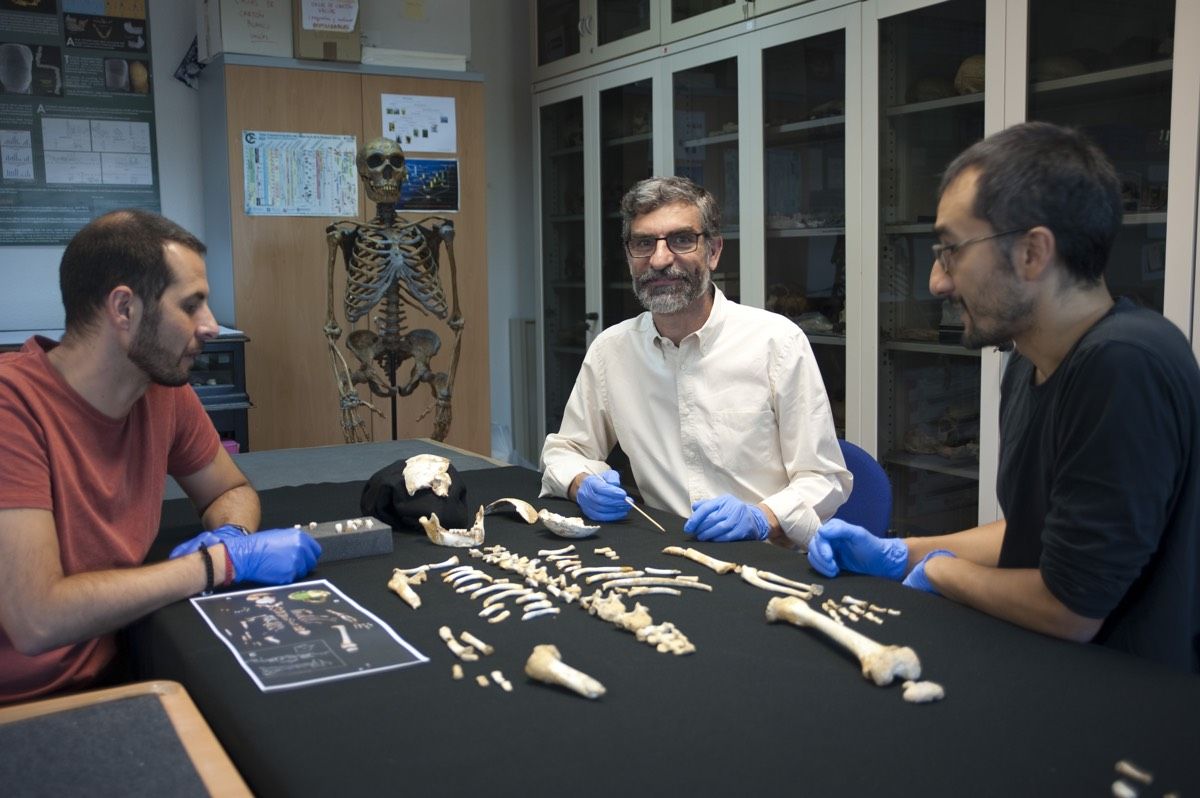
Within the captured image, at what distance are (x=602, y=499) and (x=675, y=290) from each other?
640 mm

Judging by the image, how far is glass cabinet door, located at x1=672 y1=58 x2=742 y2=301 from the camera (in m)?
4.27

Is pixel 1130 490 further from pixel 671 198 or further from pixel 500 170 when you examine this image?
pixel 500 170

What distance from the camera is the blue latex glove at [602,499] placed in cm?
211

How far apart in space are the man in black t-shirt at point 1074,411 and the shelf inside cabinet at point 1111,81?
169cm

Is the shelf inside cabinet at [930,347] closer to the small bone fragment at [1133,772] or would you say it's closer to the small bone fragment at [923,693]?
the small bone fragment at [923,693]

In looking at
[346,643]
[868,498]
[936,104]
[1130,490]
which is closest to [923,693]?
[1130,490]

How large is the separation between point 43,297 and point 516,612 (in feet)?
12.3

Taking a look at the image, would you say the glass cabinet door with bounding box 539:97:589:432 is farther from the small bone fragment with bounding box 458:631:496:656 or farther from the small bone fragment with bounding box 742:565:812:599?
the small bone fragment with bounding box 458:631:496:656

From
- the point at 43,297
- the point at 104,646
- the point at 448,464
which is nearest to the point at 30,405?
the point at 104,646

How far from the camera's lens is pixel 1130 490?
135 cm

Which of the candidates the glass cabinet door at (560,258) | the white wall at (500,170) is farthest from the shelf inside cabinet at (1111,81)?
the white wall at (500,170)

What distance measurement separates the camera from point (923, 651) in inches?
53.8

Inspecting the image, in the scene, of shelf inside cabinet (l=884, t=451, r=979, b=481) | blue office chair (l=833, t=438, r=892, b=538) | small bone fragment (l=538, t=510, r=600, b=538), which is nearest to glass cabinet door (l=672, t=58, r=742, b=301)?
shelf inside cabinet (l=884, t=451, r=979, b=481)

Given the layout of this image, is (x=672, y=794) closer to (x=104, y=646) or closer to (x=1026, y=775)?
(x=1026, y=775)
